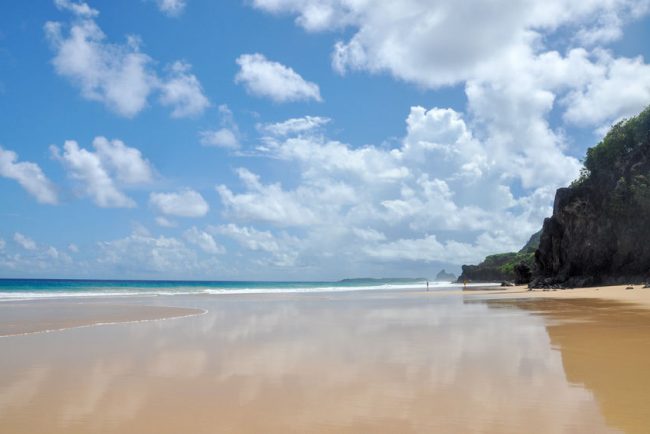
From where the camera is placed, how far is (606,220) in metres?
54.4

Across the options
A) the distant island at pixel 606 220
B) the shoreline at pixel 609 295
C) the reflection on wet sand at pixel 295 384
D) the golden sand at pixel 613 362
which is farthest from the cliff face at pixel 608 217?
the reflection on wet sand at pixel 295 384

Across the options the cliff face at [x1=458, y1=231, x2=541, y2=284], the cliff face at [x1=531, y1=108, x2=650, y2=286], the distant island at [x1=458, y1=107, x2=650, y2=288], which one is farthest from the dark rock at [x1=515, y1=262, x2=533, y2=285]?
the cliff face at [x1=458, y1=231, x2=541, y2=284]

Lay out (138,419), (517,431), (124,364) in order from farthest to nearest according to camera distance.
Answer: (124,364) < (138,419) < (517,431)

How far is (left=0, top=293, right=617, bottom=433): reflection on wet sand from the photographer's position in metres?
5.95

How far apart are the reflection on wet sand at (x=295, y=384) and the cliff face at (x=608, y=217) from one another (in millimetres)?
45868

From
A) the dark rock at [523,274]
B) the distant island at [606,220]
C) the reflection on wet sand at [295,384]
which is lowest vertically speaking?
the reflection on wet sand at [295,384]

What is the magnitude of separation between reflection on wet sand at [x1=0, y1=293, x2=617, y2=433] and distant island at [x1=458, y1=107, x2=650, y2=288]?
45815 millimetres

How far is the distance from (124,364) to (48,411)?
10.8 ft

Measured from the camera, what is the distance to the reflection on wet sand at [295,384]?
19.5 feet

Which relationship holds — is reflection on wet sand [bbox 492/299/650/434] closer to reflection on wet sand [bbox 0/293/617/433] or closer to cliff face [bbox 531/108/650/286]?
reflection on wet sand [bbox 0/293/617/433]

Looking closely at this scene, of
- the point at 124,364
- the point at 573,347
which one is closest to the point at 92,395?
the point at 124,364

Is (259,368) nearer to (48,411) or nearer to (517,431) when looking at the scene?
(48,411)

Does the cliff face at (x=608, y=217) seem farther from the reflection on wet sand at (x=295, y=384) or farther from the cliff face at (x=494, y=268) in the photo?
the cliff face at (x=494, y=268)

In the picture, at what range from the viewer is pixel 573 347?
10977 mm
